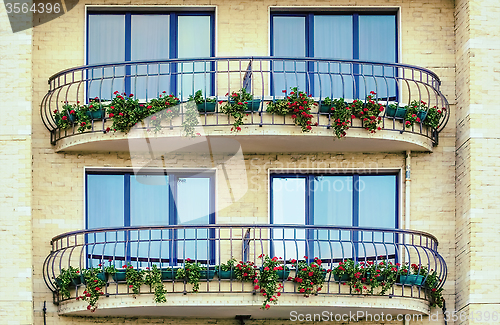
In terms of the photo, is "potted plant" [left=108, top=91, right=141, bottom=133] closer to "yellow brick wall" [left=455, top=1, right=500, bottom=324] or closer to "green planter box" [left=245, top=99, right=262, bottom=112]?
"green planter box" [left=245, top=99, right=262, bottom=112]

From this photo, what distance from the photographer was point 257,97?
15.9 metres

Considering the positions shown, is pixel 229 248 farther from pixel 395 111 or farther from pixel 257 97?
pixel 395 111

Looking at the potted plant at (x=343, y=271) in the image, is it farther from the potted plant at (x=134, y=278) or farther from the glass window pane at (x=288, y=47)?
the glass window pane at (x=288, y=47)

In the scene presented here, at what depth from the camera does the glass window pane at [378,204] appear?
1627 centimetres

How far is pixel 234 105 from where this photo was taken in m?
15.0

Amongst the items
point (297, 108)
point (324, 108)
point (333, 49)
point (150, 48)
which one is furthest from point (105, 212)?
point (333, 49)

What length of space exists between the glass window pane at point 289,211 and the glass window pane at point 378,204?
1138 millimetres

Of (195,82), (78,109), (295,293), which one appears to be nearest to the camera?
(295,293)

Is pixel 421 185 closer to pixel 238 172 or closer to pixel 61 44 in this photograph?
pixel 238 172

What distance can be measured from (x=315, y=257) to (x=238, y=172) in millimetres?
2146

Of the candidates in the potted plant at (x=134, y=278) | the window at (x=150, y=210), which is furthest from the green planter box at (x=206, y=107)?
the potted plant at (x=134, y=278)

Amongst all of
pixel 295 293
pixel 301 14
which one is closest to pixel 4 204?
pixel 295 293

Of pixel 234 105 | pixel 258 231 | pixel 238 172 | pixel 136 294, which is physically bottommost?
pixel 136 294

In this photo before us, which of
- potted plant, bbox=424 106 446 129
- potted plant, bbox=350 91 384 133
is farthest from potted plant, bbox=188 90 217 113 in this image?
potted plant, bbox=424 106 446 129
